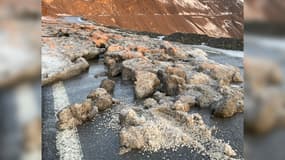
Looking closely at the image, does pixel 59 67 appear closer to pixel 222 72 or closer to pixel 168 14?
pixel 168 14

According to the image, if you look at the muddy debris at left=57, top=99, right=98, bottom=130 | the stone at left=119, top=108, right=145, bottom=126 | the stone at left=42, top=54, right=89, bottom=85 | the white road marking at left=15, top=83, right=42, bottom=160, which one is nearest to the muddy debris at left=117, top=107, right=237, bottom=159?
the stone at left=119, top=108, right=145, bottom=126

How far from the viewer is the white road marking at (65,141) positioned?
94.3 inches

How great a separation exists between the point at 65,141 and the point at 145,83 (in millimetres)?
645

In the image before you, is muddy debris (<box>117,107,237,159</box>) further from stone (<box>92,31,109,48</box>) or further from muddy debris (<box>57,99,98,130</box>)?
stone (<box>92,31,109,48</box>)

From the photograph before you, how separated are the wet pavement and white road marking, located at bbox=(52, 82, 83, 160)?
27mm

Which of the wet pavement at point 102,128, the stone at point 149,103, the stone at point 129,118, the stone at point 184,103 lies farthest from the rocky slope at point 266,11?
the stone at point 129,118

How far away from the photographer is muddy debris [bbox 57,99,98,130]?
2.43 m

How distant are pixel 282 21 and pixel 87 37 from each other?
1271 millimetres

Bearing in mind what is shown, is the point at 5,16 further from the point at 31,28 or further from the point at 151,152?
the point at 151,152

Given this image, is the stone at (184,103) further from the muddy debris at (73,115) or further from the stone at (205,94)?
Result: the muddy debris at (73,115)

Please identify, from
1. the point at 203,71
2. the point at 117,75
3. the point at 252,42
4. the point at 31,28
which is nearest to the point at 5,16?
the point at 31,28

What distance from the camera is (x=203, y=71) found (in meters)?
2.60

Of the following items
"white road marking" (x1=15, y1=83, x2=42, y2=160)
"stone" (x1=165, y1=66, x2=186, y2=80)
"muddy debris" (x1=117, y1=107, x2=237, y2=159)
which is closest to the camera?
"white road marking" (x1=15, y1=83, x2=42, y2=160)

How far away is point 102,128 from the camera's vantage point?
2482 mm
